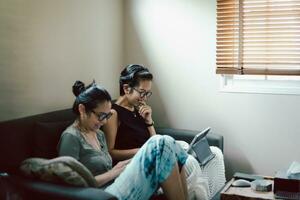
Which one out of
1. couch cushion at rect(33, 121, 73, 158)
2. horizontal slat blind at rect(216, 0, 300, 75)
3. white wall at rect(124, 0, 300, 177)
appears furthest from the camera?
white wall at rect(124, 0, 300, 177)

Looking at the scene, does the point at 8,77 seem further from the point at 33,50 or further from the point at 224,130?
the point at 224,130

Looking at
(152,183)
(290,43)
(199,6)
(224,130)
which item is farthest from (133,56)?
(152,183)

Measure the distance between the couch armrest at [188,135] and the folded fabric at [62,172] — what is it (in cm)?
134

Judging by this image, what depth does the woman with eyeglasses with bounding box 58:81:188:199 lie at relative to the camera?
2.25 meters

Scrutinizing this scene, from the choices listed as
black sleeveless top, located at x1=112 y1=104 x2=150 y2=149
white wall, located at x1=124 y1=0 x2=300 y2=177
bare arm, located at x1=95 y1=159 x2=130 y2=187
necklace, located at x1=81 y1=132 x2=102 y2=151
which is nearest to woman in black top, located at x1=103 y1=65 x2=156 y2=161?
black sleeveless top, located at x1=112 y1=104 x2=150 y2=149

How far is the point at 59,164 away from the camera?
2.04 m

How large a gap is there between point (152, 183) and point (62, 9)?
1421mm

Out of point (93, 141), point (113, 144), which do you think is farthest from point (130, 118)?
point (93, 141)

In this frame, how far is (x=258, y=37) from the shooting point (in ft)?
10.8

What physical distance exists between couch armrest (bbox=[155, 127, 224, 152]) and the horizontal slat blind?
1.70 feet

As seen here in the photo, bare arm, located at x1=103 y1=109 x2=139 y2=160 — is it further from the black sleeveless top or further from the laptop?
the laptop

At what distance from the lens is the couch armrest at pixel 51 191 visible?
1903 mm

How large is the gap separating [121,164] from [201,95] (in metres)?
1.26

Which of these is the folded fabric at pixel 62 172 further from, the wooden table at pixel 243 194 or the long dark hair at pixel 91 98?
the wooden table at pixel 243 194
